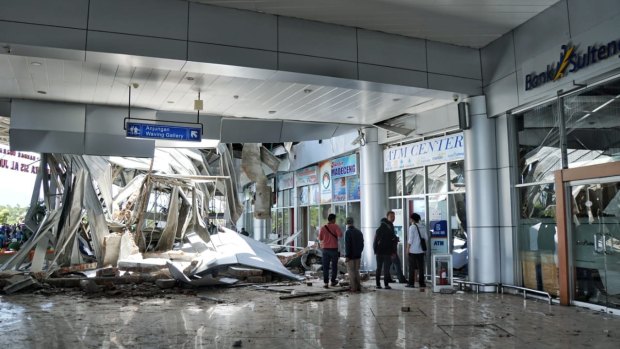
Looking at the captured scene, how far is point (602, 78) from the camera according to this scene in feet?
24.0

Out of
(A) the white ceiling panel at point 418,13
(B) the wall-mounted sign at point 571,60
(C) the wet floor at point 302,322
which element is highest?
(A) the white ceiling panel at point 418,13

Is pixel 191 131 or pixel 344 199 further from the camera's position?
pixel 344 199

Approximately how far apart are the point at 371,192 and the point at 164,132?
6.01 m

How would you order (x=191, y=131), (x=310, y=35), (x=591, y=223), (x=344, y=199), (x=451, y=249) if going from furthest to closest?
(x=344, y=199) → (x=451, y=249) → (x=191, y=131) → (x=310, y=35) → (x=591, y=223)

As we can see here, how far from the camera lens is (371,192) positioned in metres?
13.6

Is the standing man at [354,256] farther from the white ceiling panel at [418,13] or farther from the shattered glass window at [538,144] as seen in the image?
the white ceiling panel at [418,13]

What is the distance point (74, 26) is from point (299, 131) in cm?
722

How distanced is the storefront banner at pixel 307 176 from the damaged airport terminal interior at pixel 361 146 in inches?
273

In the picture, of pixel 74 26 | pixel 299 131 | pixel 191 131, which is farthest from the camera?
pixel 299 131

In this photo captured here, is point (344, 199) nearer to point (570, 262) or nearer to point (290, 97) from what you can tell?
point (290, 97)

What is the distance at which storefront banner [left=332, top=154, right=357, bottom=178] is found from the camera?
17250 millimetres

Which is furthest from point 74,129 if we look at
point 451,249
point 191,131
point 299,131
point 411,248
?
point 451,249

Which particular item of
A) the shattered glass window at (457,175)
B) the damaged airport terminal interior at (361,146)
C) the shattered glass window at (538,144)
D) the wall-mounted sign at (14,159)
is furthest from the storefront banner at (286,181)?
the wall-mounted sign at (14,159)

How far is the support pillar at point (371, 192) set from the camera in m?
13.5
